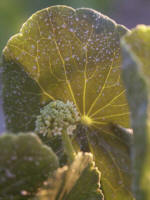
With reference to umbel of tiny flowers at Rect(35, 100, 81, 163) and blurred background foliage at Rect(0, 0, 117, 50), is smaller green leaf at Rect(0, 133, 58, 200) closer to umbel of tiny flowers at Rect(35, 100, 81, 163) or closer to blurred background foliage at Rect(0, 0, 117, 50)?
umbel of tiny flowers at Rect(35, 100, 81, 163)

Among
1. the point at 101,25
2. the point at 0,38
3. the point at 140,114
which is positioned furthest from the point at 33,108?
the point at 0,38

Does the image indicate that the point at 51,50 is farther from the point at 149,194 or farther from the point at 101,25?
the point at 149,194

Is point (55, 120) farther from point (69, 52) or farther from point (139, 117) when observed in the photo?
point (139, 117)

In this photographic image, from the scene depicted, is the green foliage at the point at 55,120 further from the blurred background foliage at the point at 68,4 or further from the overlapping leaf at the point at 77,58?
the blurred background foliage at the point at 68,4

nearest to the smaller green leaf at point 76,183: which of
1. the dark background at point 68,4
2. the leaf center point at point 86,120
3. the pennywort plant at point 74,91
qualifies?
the pennywort plant at point 74,91

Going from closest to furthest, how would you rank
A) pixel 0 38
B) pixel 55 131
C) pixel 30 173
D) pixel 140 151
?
pixel 140 151
pixel 30 173
pixel 55 131
pixel 0 38

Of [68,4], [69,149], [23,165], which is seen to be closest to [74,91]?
[69,149]
